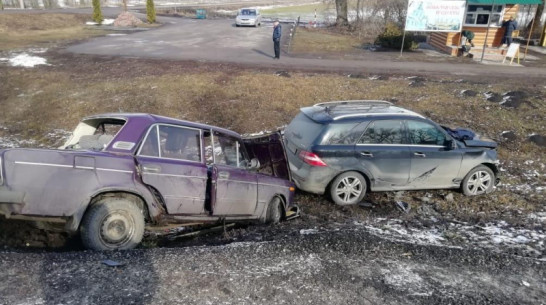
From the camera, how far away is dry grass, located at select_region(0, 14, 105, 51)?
24.7 meters

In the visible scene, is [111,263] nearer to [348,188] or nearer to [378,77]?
[348,188]

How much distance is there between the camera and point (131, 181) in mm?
5148

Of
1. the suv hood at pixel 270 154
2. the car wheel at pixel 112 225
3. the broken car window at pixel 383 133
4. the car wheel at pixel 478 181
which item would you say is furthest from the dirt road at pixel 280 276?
the car wheel at pixel 478 181

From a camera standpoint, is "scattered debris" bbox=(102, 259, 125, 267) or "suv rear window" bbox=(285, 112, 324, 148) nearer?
"scattered debris" bbox=(102, 259, 125, 267)

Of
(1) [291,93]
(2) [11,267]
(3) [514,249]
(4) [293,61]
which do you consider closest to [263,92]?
(1) [291,93]

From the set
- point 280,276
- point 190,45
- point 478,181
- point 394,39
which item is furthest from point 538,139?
point 190,45

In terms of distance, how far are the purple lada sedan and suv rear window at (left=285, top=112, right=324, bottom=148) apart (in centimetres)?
126

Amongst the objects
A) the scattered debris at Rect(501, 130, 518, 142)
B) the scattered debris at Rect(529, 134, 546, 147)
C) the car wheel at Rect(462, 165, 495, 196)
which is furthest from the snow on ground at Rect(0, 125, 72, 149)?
the scattered debris at Rect(529, 134, 546, 147)

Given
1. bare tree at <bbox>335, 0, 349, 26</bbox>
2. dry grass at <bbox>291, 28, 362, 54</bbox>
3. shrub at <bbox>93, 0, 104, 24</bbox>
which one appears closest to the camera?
dry grass at <bbox>291, 28, 362, 54</bbox>

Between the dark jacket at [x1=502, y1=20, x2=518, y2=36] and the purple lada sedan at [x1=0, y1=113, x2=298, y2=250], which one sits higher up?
the dark jacket at [x1=502, y1=20, x2=518, y2=36]

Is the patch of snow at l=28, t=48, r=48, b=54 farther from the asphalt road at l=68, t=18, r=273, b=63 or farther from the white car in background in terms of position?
the white car in background

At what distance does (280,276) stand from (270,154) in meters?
3.04

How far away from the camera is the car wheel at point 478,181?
8.39 metres

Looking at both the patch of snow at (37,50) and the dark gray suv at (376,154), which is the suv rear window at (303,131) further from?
the patch of snow at (37,50)
